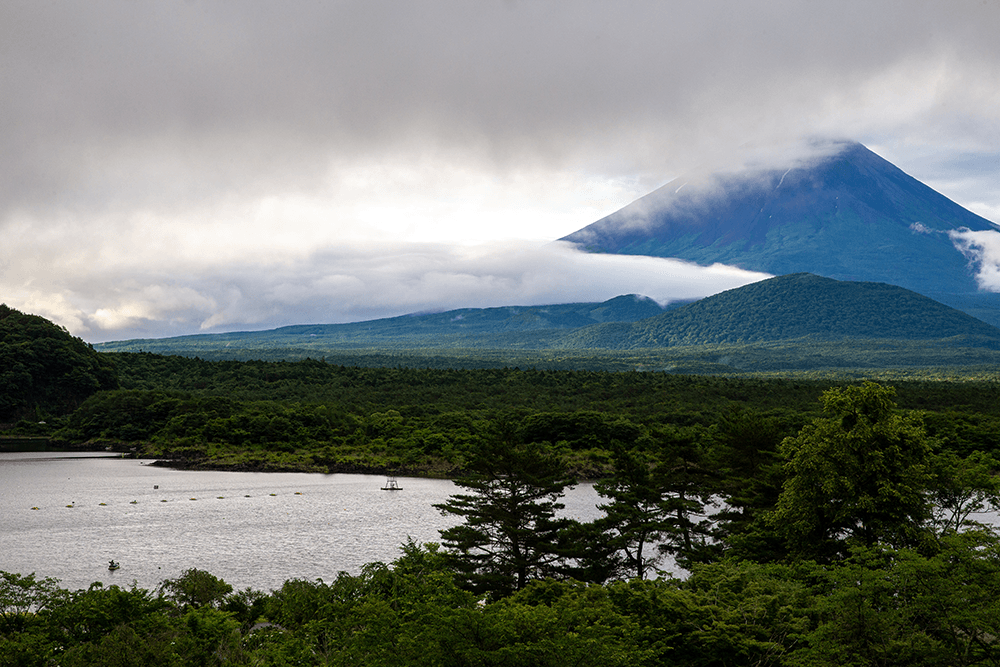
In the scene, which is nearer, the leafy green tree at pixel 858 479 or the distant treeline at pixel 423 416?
the leafy green tree at pixel 858 479

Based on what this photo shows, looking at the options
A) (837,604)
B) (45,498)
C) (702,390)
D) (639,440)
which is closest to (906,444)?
(837,604)

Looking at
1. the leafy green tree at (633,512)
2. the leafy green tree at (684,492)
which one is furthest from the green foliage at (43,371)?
the leafy green tree at (684,492)

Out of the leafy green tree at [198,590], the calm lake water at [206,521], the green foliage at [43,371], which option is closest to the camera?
the leafy green tree at [198,590]

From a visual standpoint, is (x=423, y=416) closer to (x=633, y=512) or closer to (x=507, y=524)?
(x=633, y=512)

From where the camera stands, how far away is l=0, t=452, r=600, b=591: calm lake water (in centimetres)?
4744

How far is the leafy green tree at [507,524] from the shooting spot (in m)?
34.3

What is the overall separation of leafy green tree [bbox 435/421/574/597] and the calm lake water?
13765 mm

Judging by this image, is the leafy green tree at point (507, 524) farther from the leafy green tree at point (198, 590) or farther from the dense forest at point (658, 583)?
the leafy green tree at point (198, 590)

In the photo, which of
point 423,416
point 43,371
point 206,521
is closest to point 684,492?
point 206,521

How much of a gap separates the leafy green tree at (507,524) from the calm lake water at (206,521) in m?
13.8

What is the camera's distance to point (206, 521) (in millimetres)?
61938

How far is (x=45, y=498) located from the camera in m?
71.5

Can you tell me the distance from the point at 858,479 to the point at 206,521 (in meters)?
50.2

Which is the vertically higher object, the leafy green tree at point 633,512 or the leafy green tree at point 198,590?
the leafy green tree at point 633,512
